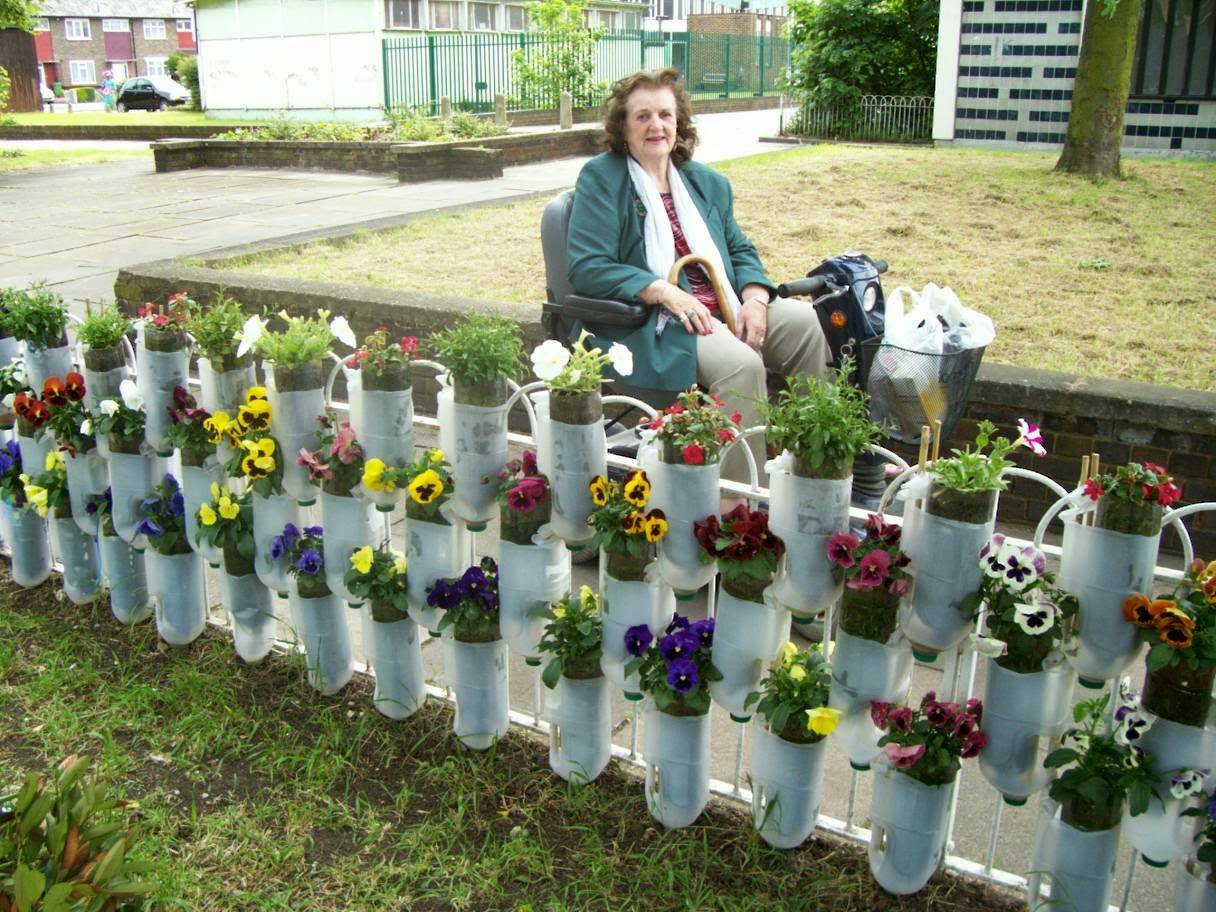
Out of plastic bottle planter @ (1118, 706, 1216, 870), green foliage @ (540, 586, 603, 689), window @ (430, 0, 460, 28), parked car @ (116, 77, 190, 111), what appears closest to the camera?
plastic bottle planter @ (1118, 706, 1216, 870)

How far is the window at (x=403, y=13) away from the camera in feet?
90.1

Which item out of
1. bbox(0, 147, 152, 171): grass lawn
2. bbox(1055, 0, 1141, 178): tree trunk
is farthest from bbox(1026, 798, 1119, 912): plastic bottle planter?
bbox(0, 147, 152, 171): grass lawn

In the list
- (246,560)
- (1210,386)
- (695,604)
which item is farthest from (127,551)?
(1210,386)

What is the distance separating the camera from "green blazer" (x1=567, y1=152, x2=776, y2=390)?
399 cm

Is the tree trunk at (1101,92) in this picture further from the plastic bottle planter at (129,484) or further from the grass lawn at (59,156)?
the grass lawn at (59,156)

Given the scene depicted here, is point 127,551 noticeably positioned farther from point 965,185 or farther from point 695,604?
point 965,185

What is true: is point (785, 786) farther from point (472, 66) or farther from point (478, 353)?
point (472, 66)

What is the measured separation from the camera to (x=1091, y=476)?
7.23 ft

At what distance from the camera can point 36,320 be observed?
3.65 meters

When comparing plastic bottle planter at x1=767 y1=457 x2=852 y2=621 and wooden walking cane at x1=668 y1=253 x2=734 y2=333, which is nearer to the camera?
plastic bottle planter at x1=767 y1=457 x2=852 y2=621

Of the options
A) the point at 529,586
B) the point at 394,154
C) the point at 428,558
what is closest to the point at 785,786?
the point at 529,586

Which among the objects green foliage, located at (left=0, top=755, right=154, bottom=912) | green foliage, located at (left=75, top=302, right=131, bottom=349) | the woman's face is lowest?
green foliage, located at (left=0, top=755, right=154, bottom=912)

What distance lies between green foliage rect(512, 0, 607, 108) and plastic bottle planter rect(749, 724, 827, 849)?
883 inches

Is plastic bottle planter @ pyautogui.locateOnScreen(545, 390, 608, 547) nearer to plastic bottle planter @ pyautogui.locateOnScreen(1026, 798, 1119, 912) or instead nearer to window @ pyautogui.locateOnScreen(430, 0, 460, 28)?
plastic bottle planter @ pyautogui.locateOnScreen(1026, 798, 1119, 912)
